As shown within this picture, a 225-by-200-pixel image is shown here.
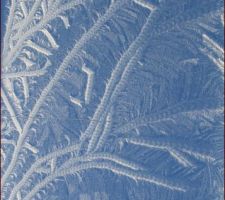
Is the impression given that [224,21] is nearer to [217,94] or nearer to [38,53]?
[217,94]

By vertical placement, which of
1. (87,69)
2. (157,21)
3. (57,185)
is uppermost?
(157,21)

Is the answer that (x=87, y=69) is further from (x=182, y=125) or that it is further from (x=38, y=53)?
(x=182, y=125)

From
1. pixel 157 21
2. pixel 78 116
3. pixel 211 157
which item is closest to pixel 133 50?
pixel 157 21

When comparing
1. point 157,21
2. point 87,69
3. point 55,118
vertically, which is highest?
point 157,21

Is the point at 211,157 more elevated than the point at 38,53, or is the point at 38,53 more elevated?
the point at 38,53

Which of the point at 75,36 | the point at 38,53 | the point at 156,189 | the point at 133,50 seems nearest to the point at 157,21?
the point at 133,50

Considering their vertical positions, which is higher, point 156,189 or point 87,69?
point 87,69
